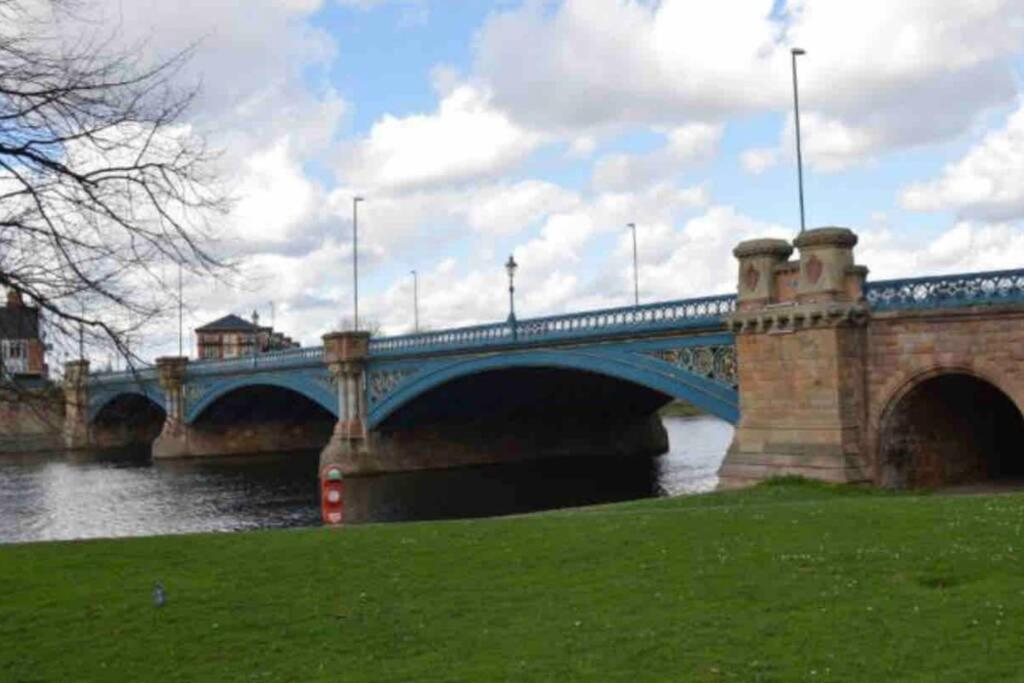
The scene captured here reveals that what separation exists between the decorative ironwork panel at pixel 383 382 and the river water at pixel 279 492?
3.45m

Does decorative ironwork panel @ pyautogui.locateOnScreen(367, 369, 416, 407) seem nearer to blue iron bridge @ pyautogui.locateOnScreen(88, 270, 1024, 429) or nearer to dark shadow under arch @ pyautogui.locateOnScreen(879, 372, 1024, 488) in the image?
blue iron bridge @ pyautogui.locateOnScreen(88, 270, 1024, 429)

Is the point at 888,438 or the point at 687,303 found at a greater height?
the point at 687,303

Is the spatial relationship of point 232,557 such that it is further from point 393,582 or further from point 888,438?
point 888,438

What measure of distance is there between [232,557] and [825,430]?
53.4 feet

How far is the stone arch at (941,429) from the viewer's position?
2519 cm

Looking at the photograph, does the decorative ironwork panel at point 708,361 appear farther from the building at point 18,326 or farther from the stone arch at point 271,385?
the stone arch at point 271,385

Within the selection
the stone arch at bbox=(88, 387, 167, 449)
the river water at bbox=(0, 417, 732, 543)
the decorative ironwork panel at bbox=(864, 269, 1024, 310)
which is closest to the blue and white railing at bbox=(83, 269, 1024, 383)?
the decorative ironwork panel at bbox=(864, 269, 1024, 310)

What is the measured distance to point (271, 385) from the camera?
59281 millimetres

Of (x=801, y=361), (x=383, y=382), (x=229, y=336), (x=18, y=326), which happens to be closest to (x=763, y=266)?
(x=801, y=361)

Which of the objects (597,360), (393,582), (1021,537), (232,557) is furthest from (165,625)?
(597,360)

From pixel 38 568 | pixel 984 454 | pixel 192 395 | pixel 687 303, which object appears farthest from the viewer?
pixel 192 395

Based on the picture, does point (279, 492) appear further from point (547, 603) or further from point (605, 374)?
point (547, 603)

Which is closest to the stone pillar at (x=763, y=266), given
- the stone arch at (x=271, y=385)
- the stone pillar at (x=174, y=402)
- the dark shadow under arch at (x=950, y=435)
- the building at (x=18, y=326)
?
the dark shadow under arch at (x=950, y=435)

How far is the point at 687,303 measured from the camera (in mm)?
31125
